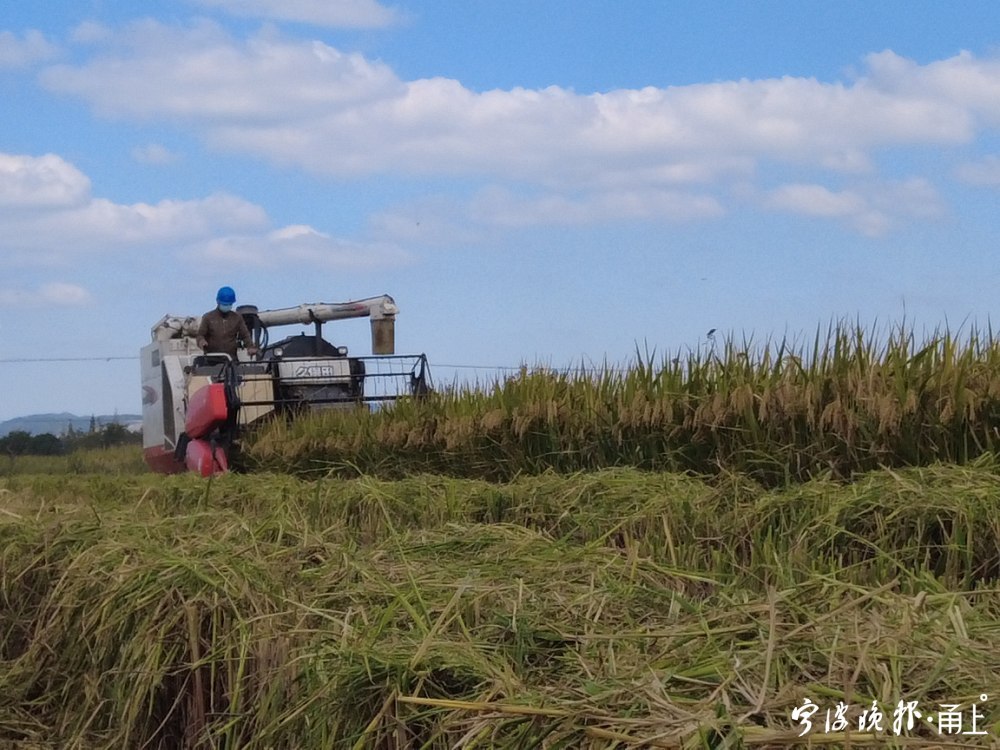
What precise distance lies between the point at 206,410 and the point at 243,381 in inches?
19.3

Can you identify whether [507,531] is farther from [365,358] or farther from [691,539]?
[365,358]

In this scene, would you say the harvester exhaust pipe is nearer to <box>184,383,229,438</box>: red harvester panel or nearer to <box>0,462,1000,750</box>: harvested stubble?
<box>184,383,229,438</box>: red harvester panel

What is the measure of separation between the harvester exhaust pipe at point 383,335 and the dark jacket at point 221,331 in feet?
4.61

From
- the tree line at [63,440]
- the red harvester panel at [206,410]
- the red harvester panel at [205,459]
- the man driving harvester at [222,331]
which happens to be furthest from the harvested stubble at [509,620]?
the tree line at [63,440]

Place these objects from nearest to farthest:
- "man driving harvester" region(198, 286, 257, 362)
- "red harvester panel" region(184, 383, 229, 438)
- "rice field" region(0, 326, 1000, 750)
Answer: "rice field" region(0, 326, 1000, 750) < "red harvester panel" region(184, 383, 229, 438) < "man driving harvester" region(198, 286, 257, 362)

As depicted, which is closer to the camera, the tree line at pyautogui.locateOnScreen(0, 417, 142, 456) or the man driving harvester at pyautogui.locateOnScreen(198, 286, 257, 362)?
the man driving harvester at pyautogui.locateOnScreen(198, 286, 257, 362)

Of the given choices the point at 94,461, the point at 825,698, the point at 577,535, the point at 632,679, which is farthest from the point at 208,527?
the point at 94,461

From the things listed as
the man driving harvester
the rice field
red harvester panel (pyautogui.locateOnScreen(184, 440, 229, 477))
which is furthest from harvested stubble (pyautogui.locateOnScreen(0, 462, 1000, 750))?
the man driving harvester

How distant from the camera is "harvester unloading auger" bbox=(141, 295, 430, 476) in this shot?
12289 millimetres

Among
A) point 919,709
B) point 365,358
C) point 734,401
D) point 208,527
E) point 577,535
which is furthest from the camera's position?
point 365,358

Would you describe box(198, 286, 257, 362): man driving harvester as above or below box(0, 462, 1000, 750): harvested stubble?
above

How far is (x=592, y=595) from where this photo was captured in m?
3.37

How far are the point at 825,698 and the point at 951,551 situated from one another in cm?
245

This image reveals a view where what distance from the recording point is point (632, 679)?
2.61 meters
